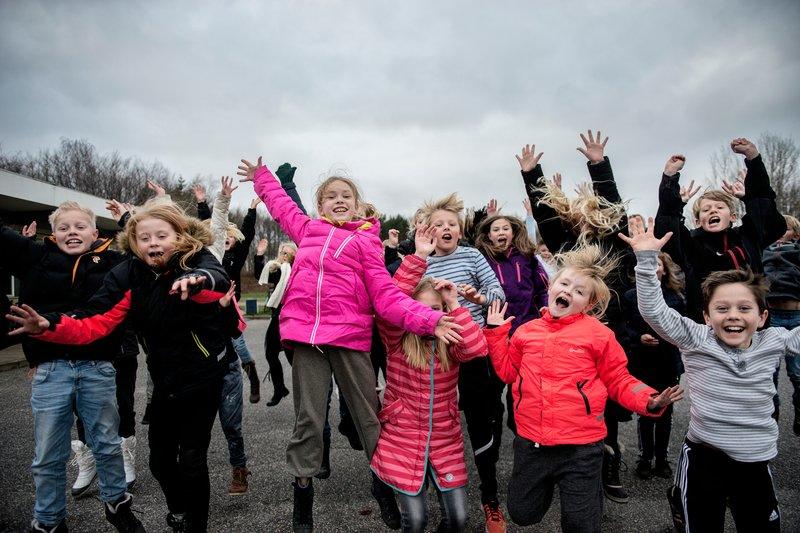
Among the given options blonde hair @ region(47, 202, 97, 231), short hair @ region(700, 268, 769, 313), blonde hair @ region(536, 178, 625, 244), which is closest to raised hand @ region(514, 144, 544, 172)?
blonde hair @ region(536, 178, 625, 244)

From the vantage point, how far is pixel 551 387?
101 inches

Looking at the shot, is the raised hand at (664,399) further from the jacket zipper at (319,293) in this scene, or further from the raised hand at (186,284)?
the raised hand at (186,284)

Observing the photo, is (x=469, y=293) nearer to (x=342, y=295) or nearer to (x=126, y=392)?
(x=342, y=295)

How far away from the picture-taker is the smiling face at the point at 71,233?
3.21 m

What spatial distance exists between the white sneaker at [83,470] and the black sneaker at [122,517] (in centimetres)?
99

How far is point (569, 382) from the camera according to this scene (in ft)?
8.36

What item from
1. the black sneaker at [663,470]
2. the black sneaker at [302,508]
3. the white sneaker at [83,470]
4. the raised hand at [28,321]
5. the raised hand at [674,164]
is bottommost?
the black sneaker at [663,470]

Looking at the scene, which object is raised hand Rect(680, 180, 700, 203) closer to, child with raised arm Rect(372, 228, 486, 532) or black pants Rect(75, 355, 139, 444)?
child with raised arm Rect(372, 228, 486, 532)

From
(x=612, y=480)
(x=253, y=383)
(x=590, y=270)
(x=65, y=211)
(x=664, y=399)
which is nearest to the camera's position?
(x=664, y=399)

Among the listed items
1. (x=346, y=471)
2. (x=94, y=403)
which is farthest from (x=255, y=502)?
(x=94, y=403)

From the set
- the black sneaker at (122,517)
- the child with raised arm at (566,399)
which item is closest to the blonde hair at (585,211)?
the child with raised arm at (566,399)

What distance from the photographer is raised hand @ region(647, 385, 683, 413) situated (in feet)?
7.61

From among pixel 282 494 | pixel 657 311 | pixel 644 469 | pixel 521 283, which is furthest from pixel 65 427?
pixel 644 469

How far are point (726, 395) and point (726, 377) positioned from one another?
0.32 feet
